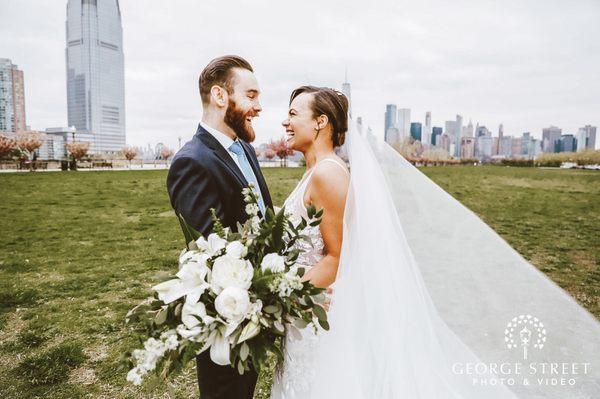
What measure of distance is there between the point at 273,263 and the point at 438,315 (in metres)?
1.36

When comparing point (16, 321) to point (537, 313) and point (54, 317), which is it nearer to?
point (54, 317)

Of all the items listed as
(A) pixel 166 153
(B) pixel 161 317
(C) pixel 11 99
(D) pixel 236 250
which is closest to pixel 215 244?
(D) pixel 236 250

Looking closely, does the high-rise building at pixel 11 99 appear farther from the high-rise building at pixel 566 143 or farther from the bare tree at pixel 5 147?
the high-rise building at pixel 566 143

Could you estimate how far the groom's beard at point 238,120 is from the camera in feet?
9.34

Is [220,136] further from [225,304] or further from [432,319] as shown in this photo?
[432,319]

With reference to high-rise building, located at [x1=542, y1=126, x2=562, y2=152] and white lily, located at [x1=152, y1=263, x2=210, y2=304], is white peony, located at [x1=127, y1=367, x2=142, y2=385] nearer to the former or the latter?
white lily, located at [x1=152, y1=263, x2=210, y2=304]

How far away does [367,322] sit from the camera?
95.7 inches

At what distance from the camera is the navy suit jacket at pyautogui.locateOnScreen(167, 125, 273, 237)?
247 cm

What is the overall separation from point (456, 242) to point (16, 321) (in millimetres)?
6477

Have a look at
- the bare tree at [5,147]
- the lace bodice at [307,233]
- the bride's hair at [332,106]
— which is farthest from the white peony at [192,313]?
the bare tree at [5,147]

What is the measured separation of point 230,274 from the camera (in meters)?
1.81

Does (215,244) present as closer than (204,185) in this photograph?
Yes

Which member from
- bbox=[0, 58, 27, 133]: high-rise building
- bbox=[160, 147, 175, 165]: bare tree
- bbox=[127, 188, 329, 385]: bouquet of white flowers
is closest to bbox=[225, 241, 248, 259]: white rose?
bbox=[127, 188, 329, 385]: bouquet of white flowers

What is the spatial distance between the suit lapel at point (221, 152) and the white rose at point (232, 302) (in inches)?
41.8
